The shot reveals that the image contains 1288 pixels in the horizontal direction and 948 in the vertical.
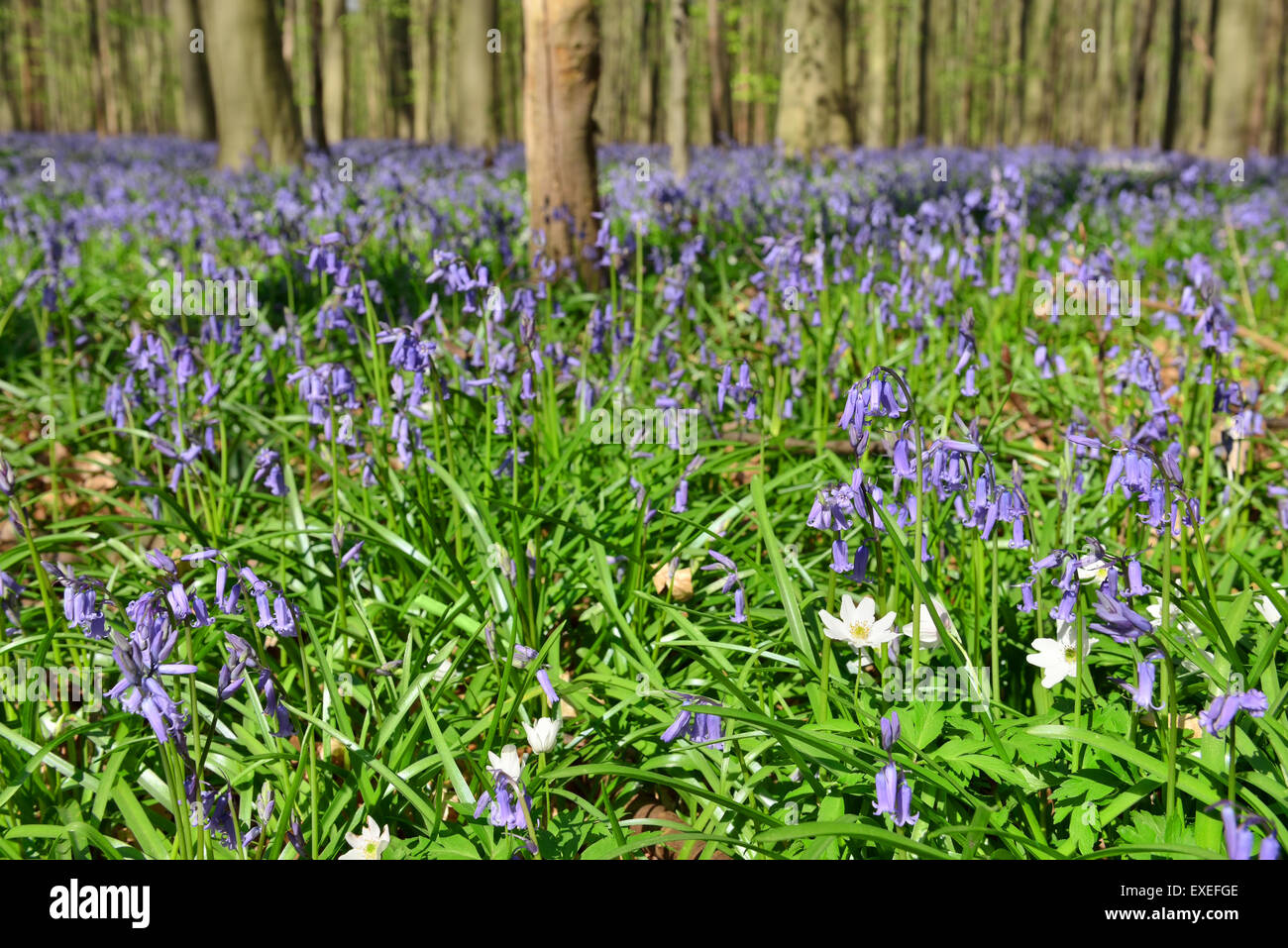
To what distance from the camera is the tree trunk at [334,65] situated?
22.0 m

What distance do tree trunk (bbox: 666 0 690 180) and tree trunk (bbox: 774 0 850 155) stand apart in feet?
15.9

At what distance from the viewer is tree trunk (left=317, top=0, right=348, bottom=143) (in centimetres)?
2198

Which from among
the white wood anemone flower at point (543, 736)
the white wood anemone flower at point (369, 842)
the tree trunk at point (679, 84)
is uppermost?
the tree trunk at point (679, 84)

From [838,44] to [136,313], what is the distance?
12.2m

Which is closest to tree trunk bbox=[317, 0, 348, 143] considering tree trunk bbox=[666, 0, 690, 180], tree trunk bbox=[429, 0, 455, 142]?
tree trunk bbox=[429, 0, 455, 142]

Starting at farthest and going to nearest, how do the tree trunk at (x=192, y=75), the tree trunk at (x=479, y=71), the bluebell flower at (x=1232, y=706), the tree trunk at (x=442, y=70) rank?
the tree trunk at (x=442, y=70), the tree trunk at (x=192, y=75), the tree trunk at (x=479, y=71), the bluebell flower at (x=1232, y=706)

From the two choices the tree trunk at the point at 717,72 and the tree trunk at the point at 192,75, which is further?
the tree trunk at the point at 192,75

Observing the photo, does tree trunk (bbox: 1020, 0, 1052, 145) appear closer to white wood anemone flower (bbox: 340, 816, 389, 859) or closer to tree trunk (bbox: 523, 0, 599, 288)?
tree trunk (bbox: 523, 0, 599, 288)

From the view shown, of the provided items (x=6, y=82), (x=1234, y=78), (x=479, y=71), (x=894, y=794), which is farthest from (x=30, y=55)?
(x=894, y=794)

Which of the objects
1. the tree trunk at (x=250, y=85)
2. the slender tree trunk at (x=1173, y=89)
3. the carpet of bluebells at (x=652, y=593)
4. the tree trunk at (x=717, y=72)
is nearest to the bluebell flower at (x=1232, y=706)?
the carpet of bluebells at (x=652, y=593)

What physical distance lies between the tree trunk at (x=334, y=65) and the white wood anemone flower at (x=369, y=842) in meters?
21.9

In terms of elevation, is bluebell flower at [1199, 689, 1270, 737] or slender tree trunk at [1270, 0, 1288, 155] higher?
slender tree trunk at [1270, 0, 1288, 155]

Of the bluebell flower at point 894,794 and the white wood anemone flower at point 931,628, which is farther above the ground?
the white wood anemone flower at point 931,628

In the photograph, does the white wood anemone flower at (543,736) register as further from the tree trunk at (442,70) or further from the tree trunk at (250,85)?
the tree trunk at (442,70)
